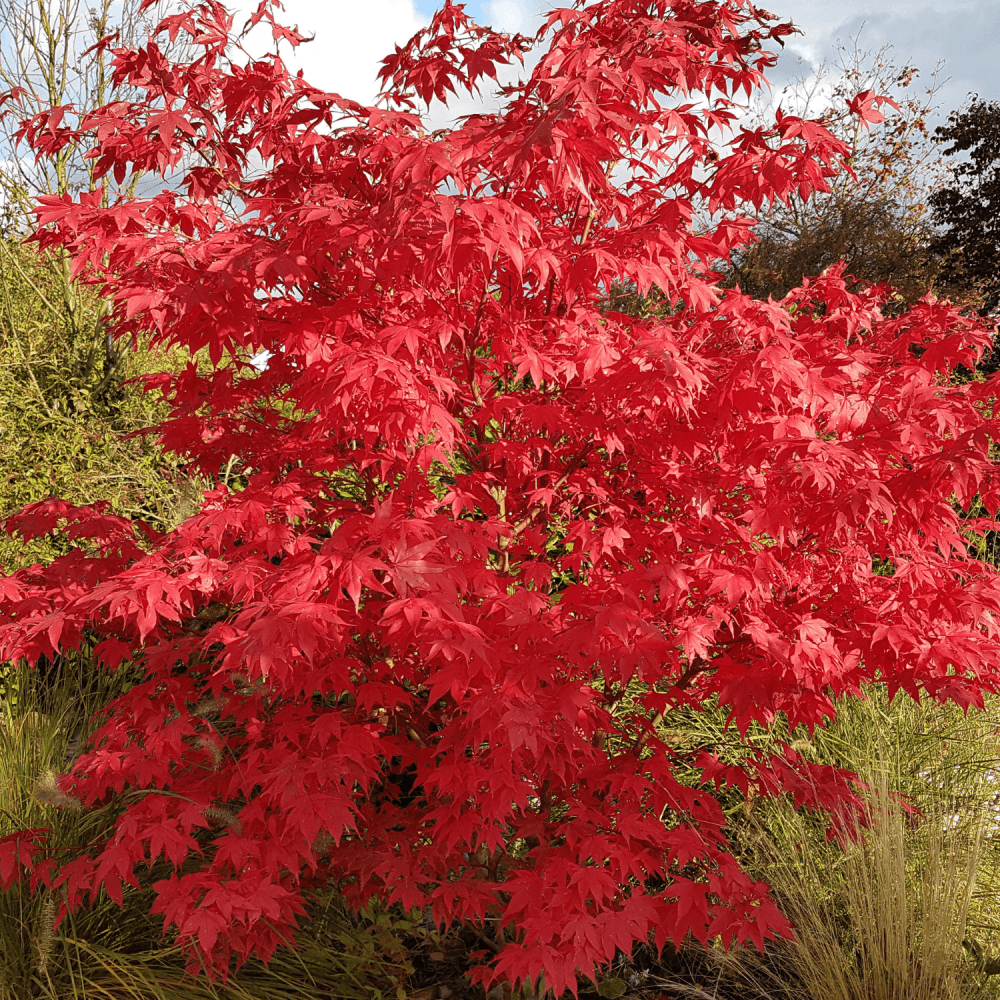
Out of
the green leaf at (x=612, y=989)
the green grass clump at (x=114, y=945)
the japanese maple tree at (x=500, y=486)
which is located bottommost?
the green leaf at (x=612, y=989)

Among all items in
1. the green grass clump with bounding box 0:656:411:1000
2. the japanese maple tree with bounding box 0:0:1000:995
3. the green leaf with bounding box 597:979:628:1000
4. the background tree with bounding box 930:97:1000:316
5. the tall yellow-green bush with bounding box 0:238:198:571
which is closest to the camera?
the japanese maple tree with bounding box 0:0:1000:995

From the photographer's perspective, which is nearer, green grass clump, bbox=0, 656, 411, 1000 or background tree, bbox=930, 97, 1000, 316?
green grass clump, bbox=0, 656, 411, 1000

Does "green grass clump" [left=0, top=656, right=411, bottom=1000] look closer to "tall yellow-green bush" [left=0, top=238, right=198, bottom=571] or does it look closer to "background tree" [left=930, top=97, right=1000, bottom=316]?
"tall yellow-green bush" [left=0, top=238, right=198, bottom=571]

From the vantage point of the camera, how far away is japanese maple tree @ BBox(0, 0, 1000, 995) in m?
2.29

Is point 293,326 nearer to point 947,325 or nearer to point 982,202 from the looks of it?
point 947,325

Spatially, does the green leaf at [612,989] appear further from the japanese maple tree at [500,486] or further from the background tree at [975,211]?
the background tree at [975,211]

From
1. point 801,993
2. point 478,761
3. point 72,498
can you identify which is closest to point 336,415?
point 478,761

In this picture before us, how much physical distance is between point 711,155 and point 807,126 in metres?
0.39

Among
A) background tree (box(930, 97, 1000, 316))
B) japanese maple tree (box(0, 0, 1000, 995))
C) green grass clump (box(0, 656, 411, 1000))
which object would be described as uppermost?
background tree (box(930, 97, 1000, 316))

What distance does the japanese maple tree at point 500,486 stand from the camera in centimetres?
229

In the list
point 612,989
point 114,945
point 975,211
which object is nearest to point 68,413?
point 114,945

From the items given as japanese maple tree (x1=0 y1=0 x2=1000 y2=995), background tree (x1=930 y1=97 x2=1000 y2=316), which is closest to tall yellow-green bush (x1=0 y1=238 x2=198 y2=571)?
japanese maple tree (x1=0 y1=0 x2=1000 y2=995)

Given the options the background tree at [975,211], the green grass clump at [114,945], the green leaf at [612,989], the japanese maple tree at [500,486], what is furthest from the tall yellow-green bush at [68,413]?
the background tree at [975,211]

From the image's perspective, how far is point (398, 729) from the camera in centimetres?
332
